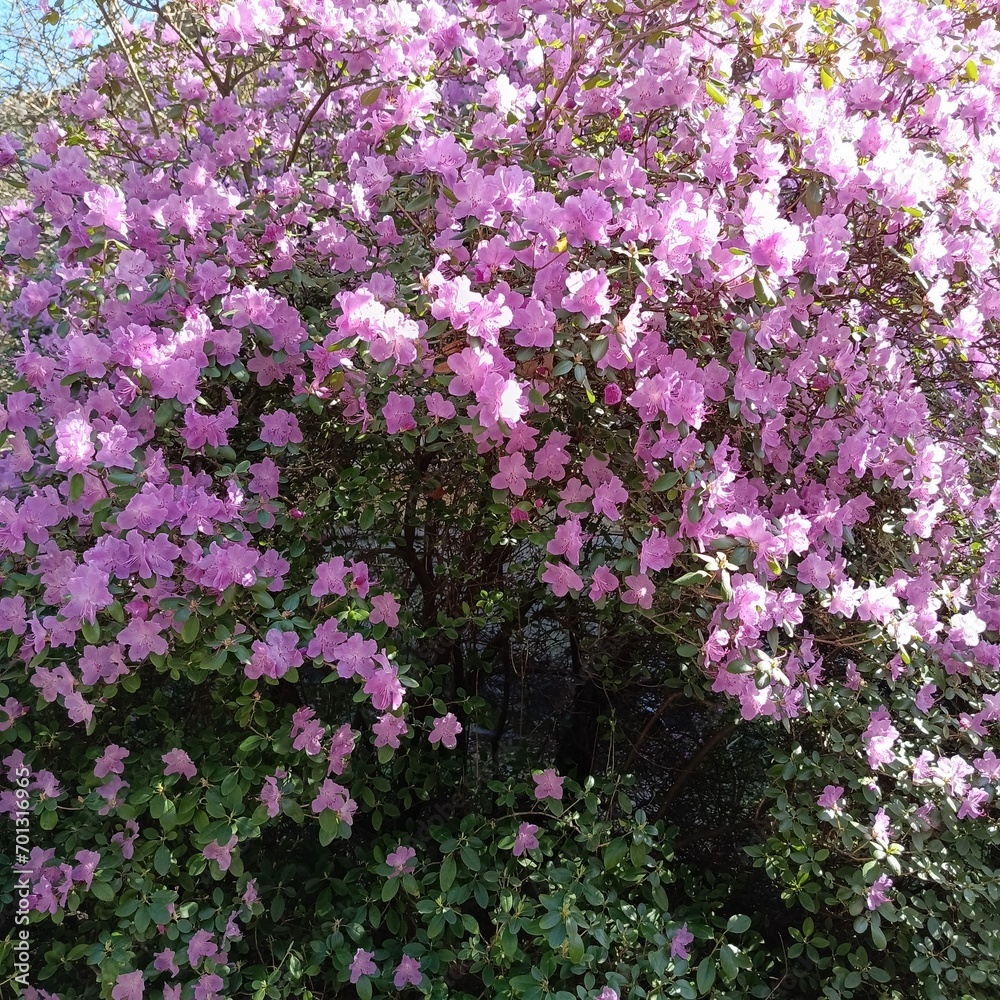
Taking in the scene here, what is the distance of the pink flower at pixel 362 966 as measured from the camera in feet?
5.73

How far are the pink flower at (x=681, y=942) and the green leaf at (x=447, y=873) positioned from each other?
1.63 ft

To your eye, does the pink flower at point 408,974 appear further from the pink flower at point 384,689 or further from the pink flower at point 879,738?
the pink flower at point 879,738

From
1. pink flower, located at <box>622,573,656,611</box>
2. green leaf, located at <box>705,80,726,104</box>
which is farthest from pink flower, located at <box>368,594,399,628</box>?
green leaf, located at <box>705,80,726,104</box>

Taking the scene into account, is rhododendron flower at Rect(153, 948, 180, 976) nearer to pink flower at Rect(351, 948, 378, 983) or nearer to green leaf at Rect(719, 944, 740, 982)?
pink flower at Rect(351, 948, 378, 983)

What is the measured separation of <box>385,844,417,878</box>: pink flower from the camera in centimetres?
184

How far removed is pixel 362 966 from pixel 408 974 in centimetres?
10

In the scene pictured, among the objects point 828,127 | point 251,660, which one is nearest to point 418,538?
point 251,660

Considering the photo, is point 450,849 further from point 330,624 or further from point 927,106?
point 927,106

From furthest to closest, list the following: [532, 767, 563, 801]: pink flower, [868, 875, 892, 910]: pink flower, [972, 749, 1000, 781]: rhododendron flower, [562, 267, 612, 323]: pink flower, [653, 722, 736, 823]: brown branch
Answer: [653, 722, 736, 823]: brown branch → [532, 767, 563, 801]: pink flower → [972, 749, 1000, 781]: rhododendron flower → [868, 875, 892, 910]: pink flower → [562, 267, 612, 323]: pink flower

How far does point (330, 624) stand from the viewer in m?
1.60

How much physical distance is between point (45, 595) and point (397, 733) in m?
0.74

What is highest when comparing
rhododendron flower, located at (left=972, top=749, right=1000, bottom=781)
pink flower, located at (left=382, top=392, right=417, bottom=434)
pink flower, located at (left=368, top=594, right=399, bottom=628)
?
pink flower, located at (left=382, top=392, right=417, bottom=434)

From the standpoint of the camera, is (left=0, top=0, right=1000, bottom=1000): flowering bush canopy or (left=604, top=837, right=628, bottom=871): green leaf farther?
(left=604, top=837, right=628, bottom=871): green leaf

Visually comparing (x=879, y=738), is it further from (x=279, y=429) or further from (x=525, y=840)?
(x=279, y=429)
